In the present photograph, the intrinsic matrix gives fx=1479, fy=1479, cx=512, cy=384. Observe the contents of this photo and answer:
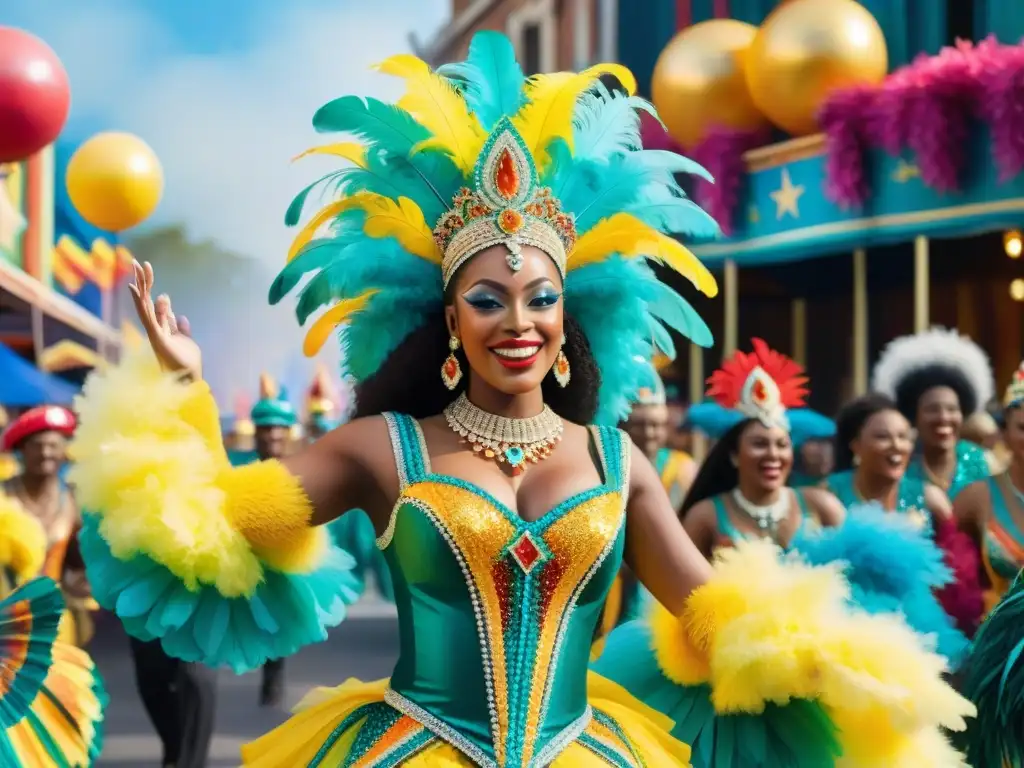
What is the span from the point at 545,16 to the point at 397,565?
49.3 ft

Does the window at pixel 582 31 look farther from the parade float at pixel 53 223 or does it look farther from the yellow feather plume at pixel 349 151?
the yellow feather plume at pixel 349 151

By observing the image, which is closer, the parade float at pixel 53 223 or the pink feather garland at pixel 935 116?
the parade float at pixel 53 223

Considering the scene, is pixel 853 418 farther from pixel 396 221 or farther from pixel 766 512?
pixel 396 221

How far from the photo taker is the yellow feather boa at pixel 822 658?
2.80 metres

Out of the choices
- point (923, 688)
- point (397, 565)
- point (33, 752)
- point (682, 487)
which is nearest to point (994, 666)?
point (923, 688)

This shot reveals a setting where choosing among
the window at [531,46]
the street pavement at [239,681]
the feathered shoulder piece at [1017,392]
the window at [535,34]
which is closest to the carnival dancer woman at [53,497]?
the street pavement at [239,681]

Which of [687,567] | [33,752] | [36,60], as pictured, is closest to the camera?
[687,567]

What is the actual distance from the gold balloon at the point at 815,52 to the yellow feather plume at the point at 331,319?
8.41 metres

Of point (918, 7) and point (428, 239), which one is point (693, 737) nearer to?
point (428, 239)

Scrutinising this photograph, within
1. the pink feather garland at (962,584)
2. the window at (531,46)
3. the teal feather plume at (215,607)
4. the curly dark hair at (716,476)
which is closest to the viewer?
the teal feather plume at (215,607)

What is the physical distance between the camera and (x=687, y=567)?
3.07m

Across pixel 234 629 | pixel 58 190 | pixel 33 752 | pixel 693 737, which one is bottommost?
pixel 33 752

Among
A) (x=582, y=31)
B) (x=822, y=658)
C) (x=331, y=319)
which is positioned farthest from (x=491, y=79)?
(x=582, y=31)

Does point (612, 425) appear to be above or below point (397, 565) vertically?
above
